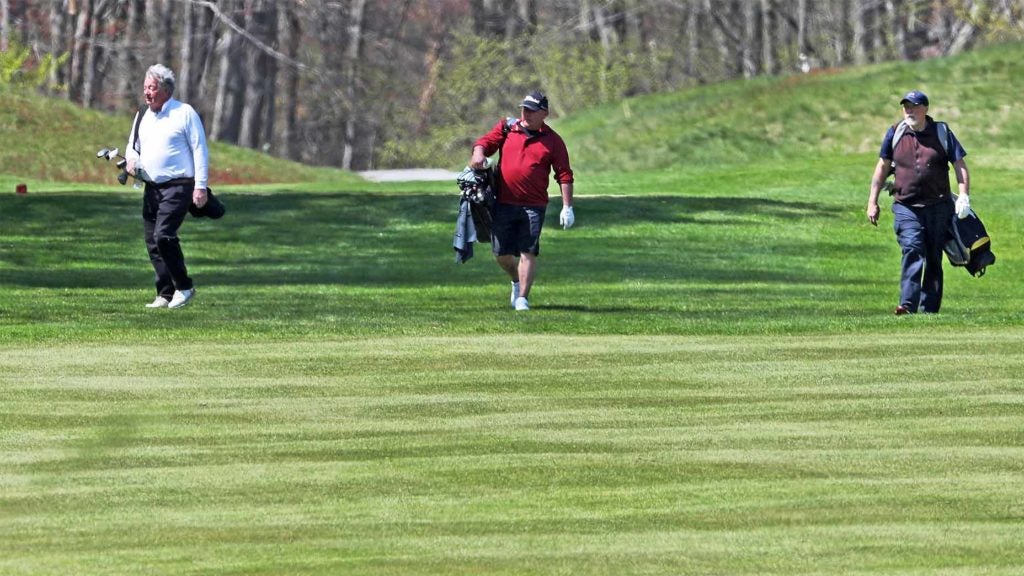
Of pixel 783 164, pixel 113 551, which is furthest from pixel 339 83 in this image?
pixel 113 551

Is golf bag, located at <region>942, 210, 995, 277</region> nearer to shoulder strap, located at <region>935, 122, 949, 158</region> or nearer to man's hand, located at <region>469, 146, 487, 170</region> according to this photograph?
shoulder strap, located at <region>935, 122, 949, 158</region>

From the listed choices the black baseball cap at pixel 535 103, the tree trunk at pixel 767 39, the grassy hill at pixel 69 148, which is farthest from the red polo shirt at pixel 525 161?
the tree trunk at pixel 767 39

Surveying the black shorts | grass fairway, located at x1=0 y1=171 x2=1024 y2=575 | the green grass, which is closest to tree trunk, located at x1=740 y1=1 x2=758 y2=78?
the green grass

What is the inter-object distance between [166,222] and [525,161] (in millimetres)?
2750

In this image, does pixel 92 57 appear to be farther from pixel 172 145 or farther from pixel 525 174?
pixel 525 174

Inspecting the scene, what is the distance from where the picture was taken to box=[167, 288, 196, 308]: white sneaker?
54.3ft

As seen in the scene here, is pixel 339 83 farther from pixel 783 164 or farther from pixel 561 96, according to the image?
Result: pixel 783 164

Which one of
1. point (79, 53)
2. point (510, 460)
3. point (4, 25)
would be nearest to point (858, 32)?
point (79, 53)

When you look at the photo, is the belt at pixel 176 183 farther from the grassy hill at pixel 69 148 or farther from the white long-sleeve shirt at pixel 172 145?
the grassy hill at pixel 69 148

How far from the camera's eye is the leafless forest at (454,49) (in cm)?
6544

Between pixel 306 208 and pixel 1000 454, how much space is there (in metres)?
18.9

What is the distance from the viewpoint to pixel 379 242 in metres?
24.5

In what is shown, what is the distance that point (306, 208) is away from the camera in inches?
1079

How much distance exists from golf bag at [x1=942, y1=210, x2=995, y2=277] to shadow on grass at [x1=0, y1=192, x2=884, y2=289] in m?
4.09
